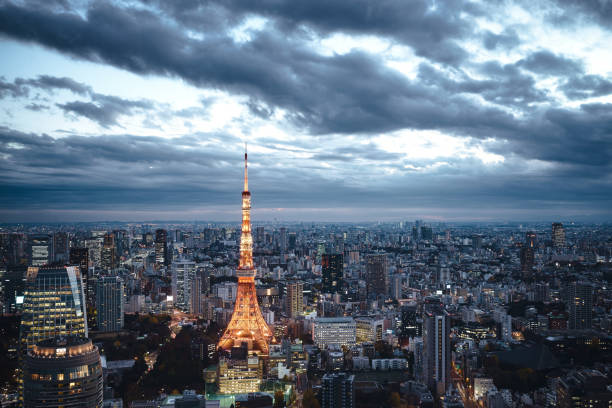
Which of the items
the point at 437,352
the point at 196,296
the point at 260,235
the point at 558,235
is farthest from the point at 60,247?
the point at 558,235

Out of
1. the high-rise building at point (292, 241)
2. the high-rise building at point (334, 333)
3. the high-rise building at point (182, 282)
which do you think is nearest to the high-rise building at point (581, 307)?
the high-rise building at point (334, 333)

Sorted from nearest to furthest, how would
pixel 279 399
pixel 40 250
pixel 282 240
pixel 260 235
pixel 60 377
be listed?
pixel 60 377
pixel 279 399
pixel 40 250
pixel 282 240
pixel 260 235

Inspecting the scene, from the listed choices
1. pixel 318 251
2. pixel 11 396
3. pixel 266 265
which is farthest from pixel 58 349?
pixel 318 251

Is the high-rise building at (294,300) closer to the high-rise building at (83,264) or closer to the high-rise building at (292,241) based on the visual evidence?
the high-rise building at (83,264)

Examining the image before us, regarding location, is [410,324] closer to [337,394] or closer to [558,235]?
[337,394]

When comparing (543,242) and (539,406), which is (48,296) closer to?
(539,406)

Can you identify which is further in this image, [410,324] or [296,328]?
[410,324]
